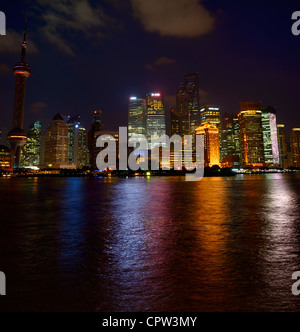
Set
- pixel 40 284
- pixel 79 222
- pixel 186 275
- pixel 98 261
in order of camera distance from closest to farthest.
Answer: pixel 40 284 < pixel 186 275 < pixel 98 261 < pixel 79 222

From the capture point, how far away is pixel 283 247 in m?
10.2

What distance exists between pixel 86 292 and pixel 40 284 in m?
1.40

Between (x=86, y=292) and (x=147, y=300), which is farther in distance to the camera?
(x=86, y=292)

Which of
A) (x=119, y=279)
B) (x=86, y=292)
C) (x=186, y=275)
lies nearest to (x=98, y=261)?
(x=119, y=279)

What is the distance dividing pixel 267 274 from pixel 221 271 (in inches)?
48.5

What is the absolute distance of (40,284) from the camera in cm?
665

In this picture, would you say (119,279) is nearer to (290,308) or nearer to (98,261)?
(98,261)

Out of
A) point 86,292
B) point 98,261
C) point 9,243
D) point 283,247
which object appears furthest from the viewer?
point 9,243

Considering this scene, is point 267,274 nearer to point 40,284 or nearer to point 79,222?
point 40,284
